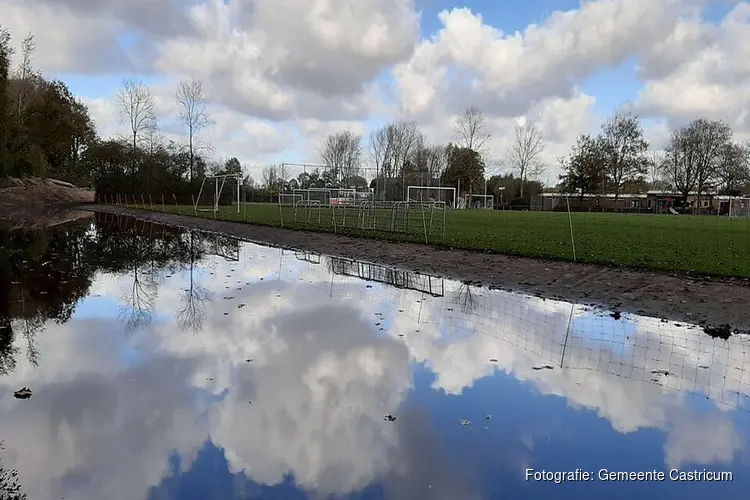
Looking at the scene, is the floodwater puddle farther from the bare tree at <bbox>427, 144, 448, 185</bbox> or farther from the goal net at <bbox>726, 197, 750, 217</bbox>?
the bare tree at <bbox>427, 144, 448, 185</bbox>

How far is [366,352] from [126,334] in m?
3.20

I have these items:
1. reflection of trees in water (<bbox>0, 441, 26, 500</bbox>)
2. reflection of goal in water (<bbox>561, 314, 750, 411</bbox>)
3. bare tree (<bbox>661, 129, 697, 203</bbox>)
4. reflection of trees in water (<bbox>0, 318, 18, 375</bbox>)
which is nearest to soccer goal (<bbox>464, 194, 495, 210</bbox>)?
bare tree (<bbox>661, 129, 697, 203</bbox>)

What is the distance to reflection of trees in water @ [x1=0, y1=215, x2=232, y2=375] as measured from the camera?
7727 mm

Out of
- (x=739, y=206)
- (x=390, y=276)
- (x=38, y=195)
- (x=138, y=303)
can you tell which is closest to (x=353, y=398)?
(x=138, y=303)

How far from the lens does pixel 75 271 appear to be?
12.4m

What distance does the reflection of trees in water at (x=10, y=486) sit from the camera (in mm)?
3381

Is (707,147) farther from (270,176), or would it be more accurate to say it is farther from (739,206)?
(270,176)

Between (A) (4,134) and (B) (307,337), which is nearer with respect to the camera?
→ (B) (307,337)

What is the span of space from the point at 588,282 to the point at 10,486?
10.6 m

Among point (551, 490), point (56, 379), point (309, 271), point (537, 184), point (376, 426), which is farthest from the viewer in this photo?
point (537, 184)

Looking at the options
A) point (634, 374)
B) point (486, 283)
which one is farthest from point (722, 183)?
point (634, 374)

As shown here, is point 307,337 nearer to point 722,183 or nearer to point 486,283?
point 486,283

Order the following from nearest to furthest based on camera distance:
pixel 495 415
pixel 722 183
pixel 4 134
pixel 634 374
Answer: pixel 495 415
pixel 634 374
pixel 4 134
pixel 722 183

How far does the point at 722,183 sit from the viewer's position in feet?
234
